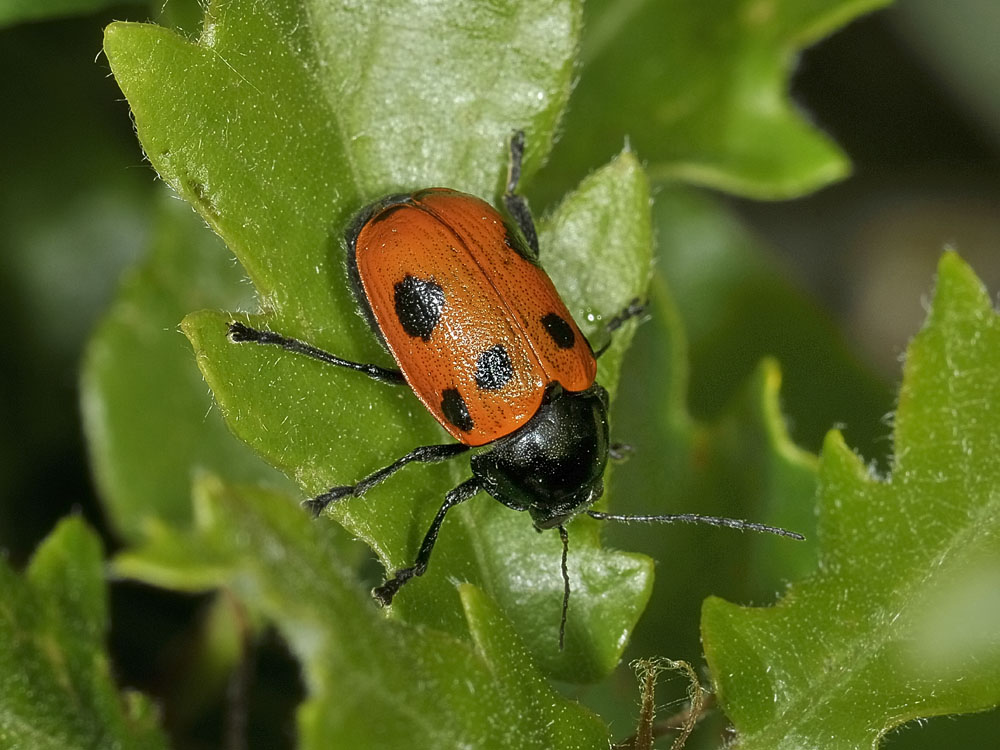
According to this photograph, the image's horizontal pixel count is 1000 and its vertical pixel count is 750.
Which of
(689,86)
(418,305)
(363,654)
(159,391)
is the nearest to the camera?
(363,654)

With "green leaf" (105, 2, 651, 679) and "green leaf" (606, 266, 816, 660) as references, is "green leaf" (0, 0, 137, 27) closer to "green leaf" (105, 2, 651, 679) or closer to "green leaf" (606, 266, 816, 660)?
"green leaf" (105, 2, 651, 679)

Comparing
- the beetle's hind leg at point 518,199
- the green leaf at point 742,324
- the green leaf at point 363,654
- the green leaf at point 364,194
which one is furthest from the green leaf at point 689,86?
the green leaf at point 363,654

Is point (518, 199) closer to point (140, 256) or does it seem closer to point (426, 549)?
point (426, 549)

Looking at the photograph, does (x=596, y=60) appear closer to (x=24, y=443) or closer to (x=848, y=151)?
(x=848, y=151)

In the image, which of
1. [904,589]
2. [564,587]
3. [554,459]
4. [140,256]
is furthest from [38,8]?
[904,589]

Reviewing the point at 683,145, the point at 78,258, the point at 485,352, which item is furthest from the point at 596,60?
the point at 78,258

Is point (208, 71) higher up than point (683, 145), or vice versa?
point (208, 71)
